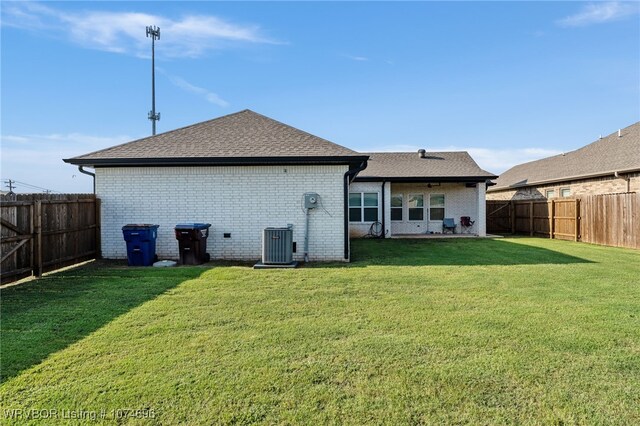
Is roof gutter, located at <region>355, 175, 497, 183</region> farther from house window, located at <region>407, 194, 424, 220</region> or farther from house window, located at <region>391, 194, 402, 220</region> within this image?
house window, located at <region>391, 194, 402, 220</region>

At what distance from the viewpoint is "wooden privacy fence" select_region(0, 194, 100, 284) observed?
6586 millimetres

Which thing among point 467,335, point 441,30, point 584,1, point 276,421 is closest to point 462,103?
point 441,30

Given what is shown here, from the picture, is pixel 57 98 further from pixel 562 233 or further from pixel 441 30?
pixel 562 233

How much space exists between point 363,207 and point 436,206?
4208 mm

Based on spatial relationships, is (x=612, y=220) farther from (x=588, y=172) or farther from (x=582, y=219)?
(x=588, y=172)

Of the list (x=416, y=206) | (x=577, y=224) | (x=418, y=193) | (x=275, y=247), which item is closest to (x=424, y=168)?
(x=418, y=193)

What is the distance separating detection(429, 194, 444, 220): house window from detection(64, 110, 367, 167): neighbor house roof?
30.8 ft

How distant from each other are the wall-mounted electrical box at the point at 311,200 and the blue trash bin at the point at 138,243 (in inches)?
162

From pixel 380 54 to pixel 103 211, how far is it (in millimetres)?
11115

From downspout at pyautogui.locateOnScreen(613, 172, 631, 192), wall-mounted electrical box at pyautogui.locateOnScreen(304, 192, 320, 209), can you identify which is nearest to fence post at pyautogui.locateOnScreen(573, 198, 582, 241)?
downspout at pyautogui.locateOnScreen(613, 172, 631, 192)

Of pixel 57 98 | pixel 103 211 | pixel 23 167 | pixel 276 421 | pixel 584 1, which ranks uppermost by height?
pixel 584 1

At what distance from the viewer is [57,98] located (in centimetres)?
1329

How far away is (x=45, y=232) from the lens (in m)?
7.58

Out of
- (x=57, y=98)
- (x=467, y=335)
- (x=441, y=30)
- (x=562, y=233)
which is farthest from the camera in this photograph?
(x=562, y=233)
